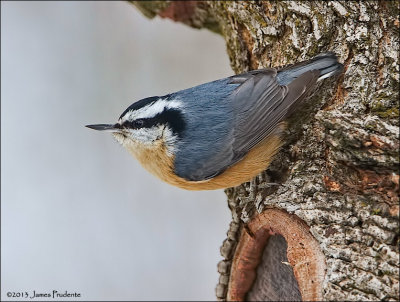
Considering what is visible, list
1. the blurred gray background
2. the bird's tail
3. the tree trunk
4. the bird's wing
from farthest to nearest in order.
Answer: the blurred gray background → the bird's wing → the bird's tail → the tree trunk

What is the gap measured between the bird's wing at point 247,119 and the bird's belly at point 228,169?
0.03 m

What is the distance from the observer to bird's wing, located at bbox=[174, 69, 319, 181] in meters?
2.20

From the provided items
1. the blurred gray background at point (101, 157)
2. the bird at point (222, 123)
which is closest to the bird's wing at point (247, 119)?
the bird at point (222, 123)

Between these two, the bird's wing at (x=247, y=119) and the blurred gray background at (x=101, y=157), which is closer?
the bird's wing at (x=247, y=119)

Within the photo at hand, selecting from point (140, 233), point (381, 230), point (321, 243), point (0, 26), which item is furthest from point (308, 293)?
point (0, 26)

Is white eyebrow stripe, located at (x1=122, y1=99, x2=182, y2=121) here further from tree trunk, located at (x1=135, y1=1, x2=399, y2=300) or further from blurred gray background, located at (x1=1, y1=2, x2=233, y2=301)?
blurred gray background, located at (x1=1, y1=2, x2=233, y2=301)

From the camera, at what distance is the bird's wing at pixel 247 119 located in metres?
2.20

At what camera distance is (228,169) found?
2.25 metres

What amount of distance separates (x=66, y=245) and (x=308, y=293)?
2.23 m

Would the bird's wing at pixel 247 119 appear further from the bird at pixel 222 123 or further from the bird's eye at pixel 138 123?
the bird's eye at pixel 138 123

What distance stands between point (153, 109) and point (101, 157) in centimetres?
173

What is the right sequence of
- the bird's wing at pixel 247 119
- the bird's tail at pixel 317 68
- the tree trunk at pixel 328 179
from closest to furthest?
the tree trunk at pixel 328 179, the bird's tail at pixel 317 68, the bird's wing at pixel 247 119

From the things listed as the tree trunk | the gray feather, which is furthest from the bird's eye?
the tree trunk

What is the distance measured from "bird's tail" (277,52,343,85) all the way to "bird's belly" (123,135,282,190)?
0.22 m
